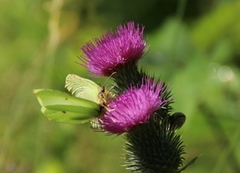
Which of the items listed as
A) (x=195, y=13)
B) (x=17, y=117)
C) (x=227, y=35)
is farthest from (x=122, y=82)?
(x=195, y=13)

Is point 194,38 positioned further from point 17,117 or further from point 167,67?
point 17,117

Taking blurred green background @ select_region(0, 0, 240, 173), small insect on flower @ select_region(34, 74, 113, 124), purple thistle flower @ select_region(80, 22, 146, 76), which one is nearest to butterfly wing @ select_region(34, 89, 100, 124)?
small insect on flower @ select_region(34, 74, 113, 124)

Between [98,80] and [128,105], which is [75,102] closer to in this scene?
[128,105]

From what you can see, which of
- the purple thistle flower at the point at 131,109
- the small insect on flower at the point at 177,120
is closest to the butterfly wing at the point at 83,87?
the purple thistle flower at the point at 131,109

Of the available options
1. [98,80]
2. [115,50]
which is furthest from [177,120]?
[98,80]

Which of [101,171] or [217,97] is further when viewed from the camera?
[101,171]

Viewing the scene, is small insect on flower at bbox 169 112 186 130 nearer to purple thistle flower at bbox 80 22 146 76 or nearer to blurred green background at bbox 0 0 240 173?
purple thistle flower at bbox 80 22 146 76
